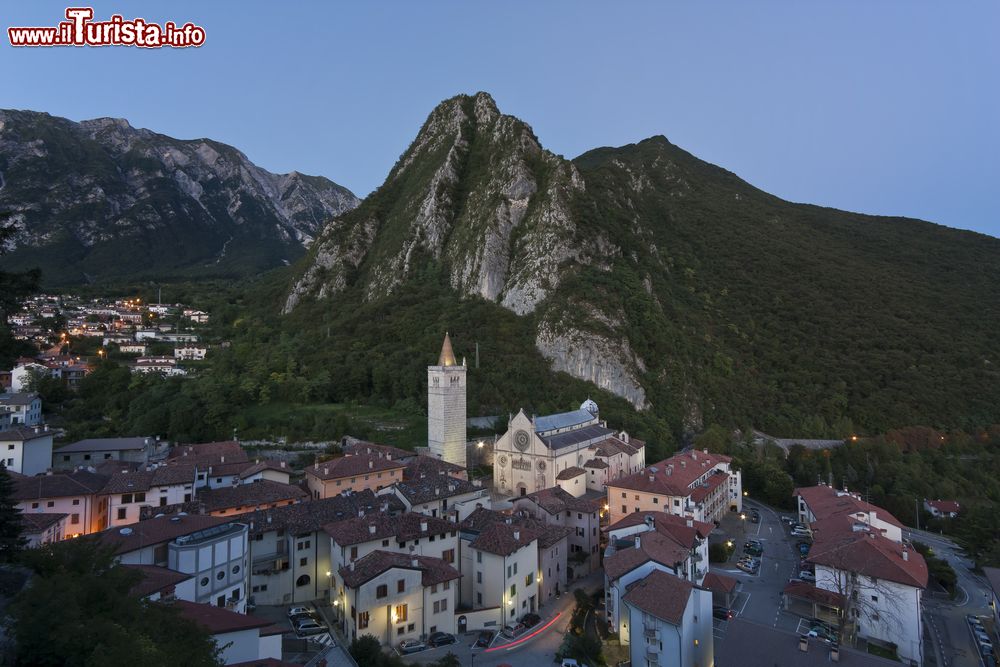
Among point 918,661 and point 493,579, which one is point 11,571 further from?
point 918,661

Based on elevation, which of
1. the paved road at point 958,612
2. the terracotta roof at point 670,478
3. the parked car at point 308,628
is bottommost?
the paved road at point 958,612

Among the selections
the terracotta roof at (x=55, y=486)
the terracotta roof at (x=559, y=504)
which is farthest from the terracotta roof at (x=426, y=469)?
the terracotta roof at (x=55, y=486)

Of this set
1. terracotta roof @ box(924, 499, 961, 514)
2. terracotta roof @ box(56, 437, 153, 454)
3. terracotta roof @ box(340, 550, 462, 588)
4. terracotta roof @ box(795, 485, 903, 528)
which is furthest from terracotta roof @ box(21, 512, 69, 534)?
terracotta roof @ box(924, 499, 961, 514)

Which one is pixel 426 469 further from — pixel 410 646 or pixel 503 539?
pixel 410 646

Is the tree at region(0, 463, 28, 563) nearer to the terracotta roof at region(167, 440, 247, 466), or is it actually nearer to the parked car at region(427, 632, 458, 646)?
the parked car at region(427, 632, 458, 646)

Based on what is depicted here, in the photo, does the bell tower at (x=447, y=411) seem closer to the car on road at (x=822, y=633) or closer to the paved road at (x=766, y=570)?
the paved road at (x=766, y=570)

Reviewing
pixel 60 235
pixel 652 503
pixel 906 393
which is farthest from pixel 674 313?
pixel 60 235
